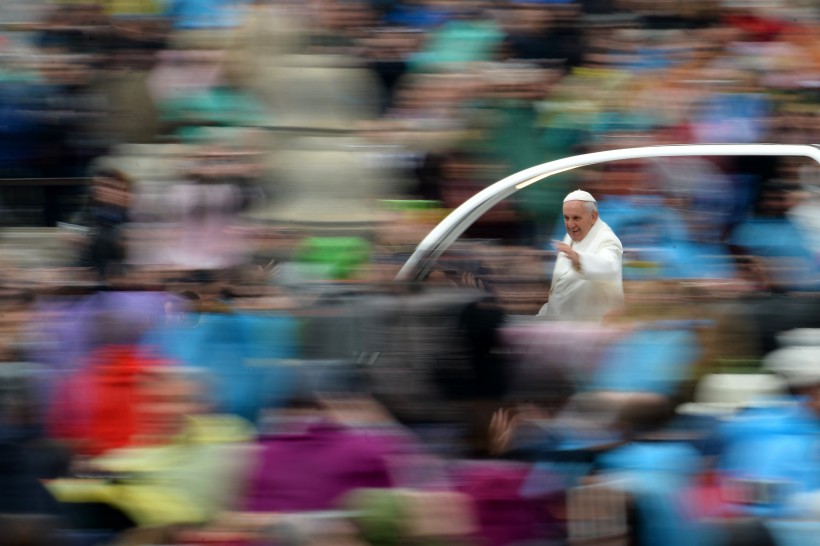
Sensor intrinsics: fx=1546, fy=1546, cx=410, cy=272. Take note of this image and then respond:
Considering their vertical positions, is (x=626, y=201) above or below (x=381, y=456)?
above

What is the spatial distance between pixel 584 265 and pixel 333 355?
6.04ft

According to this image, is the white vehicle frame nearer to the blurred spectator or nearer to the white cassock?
the white cassock

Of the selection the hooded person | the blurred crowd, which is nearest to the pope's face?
the hooded person

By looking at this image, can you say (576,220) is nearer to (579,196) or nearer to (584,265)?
(579,196)

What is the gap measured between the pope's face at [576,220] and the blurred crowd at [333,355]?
107cm

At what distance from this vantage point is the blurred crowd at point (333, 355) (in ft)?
12.1

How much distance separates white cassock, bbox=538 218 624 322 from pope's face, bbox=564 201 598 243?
0.02 metres

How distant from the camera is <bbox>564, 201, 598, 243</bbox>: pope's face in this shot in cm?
548

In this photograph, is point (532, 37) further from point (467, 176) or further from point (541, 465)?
point (541, 465)

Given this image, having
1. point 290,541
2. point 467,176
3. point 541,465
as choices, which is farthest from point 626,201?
point 290,541

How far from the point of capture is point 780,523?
3672 mm

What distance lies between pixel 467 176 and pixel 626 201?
0.69 m

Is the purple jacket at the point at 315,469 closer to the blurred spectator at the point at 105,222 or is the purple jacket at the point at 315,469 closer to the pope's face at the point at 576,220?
the blurred spectator at the point at 105,222

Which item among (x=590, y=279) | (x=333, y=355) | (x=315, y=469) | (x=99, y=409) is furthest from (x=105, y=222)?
(x=590, y=279)
